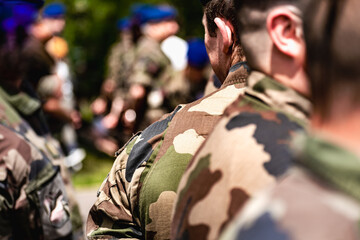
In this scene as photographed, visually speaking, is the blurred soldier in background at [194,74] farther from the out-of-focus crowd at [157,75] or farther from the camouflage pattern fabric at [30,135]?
the camouflage pattern fabric at [30,135]

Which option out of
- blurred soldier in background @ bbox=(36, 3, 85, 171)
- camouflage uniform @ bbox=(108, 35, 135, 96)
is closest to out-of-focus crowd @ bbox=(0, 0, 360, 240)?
blurred soldier in background @ bbox=(36, 3, 85, 171)

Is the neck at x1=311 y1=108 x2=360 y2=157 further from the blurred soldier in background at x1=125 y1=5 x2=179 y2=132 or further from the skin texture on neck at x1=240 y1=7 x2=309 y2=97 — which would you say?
the blurred soldier in background at x1=125 y1=5 x2=179 y2=132

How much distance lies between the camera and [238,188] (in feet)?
5.65

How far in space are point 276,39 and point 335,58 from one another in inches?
19.6

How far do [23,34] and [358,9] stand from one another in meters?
3.21

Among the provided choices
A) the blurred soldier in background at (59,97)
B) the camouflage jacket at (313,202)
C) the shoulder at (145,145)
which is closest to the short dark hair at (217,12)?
the shoulder at (145,145)

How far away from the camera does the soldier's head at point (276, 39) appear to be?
1723mm

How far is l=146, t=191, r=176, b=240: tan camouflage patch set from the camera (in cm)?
233

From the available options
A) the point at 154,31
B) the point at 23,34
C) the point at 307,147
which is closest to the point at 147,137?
the point at 307,147

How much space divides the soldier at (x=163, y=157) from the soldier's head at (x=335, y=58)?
3.43 ft

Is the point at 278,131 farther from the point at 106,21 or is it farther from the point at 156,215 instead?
the point at 106,21

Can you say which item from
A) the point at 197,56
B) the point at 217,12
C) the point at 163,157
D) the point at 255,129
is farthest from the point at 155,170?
the point at 197,56

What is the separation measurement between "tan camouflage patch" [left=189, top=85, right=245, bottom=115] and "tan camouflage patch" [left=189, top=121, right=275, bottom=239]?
585 mm

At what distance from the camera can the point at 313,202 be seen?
1.19 m
